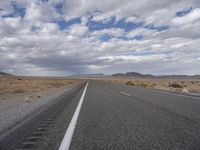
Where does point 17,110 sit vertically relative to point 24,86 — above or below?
below

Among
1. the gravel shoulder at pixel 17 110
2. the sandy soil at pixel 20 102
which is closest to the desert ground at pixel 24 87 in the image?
the sandy soil at pixel 20 102

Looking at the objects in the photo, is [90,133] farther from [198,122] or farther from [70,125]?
[198,122]

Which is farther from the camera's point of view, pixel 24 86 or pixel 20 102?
pixel 24 86

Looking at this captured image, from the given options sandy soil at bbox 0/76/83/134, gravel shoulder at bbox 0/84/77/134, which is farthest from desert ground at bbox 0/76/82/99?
gravel shoulder at bbox 0/84/77/134

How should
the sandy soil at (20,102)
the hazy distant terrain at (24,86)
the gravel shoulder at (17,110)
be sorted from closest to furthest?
the gravel shoulder at (17,110), the sandy soil at (20,102), the hazy distant terrain at (24,86)

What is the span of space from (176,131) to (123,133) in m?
1.24

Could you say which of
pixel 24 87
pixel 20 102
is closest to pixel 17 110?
pixel 20 102

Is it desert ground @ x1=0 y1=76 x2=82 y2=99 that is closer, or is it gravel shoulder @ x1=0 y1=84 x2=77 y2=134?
gravel shoulder @ x1=0 y1=84 x2=77 y2=134

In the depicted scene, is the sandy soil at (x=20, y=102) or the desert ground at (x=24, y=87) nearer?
the sandy soil at (x=20, y=102)

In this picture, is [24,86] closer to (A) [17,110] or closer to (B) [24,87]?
(B) [24,87]


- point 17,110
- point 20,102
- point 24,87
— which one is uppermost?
point 24,87

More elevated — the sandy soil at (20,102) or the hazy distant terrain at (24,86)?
the hazy distant terrain at (24,86)

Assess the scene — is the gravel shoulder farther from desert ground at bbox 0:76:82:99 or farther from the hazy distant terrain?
the hazy distant terrain

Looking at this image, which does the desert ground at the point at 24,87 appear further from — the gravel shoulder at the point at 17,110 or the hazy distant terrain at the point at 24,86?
the gravel shoulder at the point at 17,110
